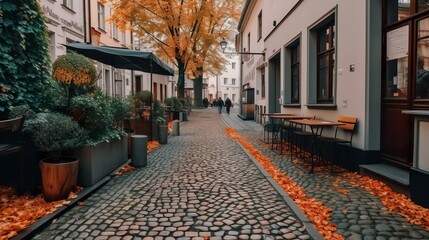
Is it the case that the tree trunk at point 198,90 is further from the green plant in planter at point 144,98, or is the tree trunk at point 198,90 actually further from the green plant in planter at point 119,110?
Answer: the green plant in planter at point 119,110

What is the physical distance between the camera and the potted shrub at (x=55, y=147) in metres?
4.70

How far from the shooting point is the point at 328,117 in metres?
7.95

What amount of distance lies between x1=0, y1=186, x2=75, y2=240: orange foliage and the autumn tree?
49.7 feet

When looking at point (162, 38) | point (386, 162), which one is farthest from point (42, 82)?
point (162, 38)

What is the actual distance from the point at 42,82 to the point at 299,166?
5217 millimetres

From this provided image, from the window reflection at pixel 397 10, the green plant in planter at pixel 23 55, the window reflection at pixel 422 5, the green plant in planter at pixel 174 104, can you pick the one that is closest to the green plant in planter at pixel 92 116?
the green plant in planter at pixel 23 55

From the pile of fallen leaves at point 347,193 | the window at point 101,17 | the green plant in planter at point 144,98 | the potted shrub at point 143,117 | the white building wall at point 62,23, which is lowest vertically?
the pile of fallen leaves at point 347,193

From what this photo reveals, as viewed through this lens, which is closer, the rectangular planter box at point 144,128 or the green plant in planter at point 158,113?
the rectangular planter box at point 144,128

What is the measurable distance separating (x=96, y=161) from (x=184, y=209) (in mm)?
1987

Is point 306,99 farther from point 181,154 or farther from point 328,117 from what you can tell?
point 181,154

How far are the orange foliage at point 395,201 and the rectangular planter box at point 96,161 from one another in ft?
13.7

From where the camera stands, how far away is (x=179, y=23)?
64.6 feet

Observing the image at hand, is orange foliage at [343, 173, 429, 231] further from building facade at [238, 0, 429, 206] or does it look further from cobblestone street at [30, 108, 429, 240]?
building facade at [238, 0, 429, 206]

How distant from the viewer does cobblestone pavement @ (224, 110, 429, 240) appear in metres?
3.63
